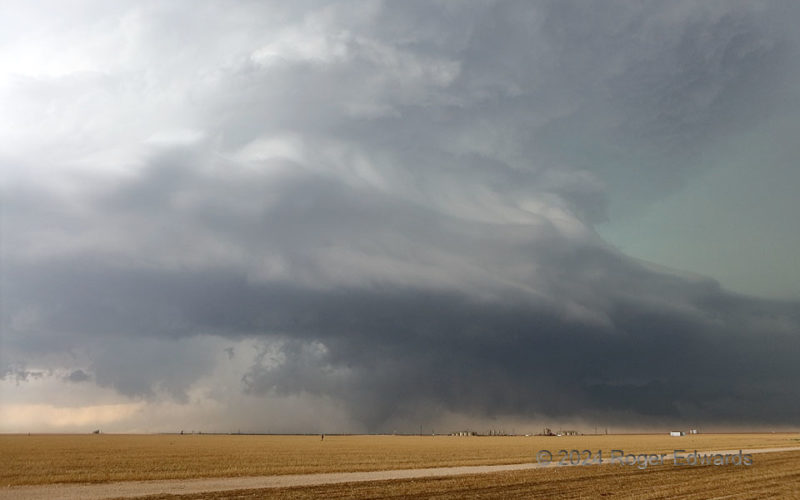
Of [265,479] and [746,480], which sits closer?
[746,480]

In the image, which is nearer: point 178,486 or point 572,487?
point 572,487

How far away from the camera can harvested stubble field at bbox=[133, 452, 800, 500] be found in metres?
34.3

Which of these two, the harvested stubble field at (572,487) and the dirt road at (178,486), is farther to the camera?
the dirt road at (178,486)

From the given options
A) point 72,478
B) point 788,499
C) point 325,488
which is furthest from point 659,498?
point 72,478

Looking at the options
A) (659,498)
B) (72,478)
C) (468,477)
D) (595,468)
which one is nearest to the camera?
(659,498)

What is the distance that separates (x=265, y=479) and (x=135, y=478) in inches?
485

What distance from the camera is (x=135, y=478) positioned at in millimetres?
49031

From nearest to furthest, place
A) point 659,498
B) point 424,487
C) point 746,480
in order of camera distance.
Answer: point 659,498
point 424,487
point 746,480

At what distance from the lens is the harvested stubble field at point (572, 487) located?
34281 mm

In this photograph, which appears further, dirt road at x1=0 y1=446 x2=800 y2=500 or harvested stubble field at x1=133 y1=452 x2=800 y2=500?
dirt road at x1=0 y1=446 x2=800 y2=500

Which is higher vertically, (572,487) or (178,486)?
(178,486)

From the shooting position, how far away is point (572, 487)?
37.9m

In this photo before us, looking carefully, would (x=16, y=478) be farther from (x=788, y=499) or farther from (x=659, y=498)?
(x=788, y=499)

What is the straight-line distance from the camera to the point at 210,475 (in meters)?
50.8
